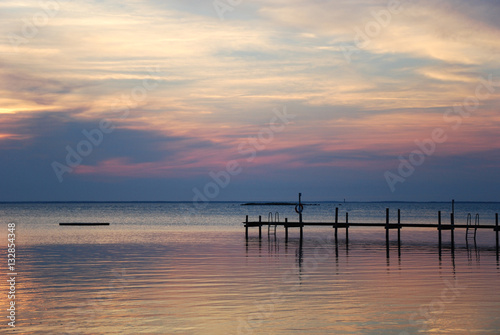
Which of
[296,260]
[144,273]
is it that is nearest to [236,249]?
[296,260]

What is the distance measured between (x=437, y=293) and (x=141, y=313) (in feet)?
32.9

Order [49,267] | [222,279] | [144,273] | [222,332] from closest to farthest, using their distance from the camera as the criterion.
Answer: [222,332] → [222,279] → [144,273] → [49,267]

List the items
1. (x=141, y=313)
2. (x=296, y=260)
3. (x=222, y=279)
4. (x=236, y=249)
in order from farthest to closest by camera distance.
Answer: (x=236, y=249) → (x=296, y=260) → (x=222, y=279) → (x=141, y=313)

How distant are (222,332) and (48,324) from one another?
467 centimetres

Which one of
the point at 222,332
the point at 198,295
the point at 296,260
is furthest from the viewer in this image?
the point at 296,260

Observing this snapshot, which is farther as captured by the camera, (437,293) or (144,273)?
(144,273)

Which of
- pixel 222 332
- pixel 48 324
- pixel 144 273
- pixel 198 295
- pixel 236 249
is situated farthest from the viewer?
pixel 236 249

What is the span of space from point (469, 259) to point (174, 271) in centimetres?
1664

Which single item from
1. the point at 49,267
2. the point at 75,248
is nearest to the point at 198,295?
the point at 49,267

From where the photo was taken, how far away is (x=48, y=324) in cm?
1559

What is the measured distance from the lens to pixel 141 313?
1697 centimetres

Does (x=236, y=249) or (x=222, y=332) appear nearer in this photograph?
(x=222, y=332)

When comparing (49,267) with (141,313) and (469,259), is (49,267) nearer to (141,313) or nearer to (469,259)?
(141,313)

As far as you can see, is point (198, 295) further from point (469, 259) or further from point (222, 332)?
point (469, 259)
